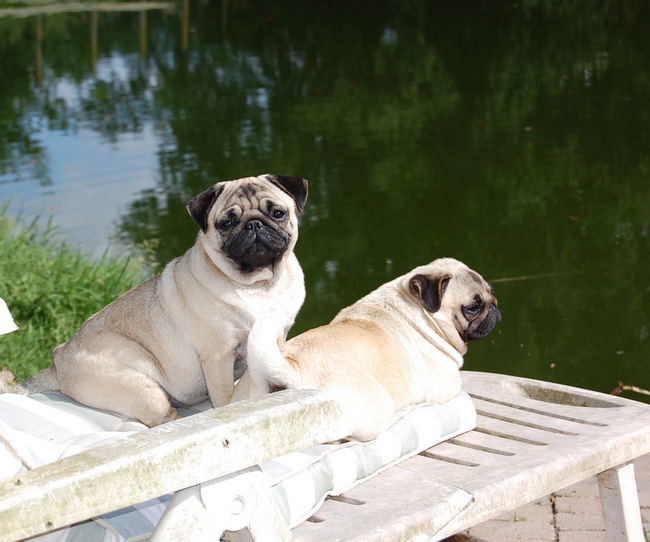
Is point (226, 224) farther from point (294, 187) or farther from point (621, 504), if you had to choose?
point (621, 504)

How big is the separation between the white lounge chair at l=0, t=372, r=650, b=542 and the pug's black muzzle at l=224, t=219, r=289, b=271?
633 mm

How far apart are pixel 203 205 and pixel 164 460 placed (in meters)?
1.55

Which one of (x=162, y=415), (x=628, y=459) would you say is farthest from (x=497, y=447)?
(x=162, y=415)

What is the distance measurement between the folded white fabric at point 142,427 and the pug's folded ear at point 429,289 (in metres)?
0.31

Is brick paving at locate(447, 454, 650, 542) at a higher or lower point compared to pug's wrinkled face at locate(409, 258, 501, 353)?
lower

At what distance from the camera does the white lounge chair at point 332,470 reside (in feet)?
6.30

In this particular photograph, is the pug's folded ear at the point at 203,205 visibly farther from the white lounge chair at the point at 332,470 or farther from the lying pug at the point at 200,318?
the white lounge chair at the point at 332,470

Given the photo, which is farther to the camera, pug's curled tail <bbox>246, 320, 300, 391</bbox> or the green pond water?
the green pond water

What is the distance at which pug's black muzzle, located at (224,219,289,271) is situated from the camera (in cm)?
A: 320

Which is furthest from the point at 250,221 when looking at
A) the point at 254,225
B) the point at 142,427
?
the point at 142,427

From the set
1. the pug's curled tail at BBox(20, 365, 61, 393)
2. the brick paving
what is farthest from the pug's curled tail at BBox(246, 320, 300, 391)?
the brick paving

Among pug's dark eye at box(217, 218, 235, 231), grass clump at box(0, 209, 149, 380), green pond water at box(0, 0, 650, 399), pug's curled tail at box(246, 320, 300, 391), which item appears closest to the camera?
pug's curled tail at box(246, 320, 300, 391)

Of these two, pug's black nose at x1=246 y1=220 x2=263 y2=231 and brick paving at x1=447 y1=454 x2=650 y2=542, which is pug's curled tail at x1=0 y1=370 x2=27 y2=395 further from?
brick paving at x1=447 y1=454 x2=650 y2=542

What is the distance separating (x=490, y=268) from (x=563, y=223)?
3.18 feet
